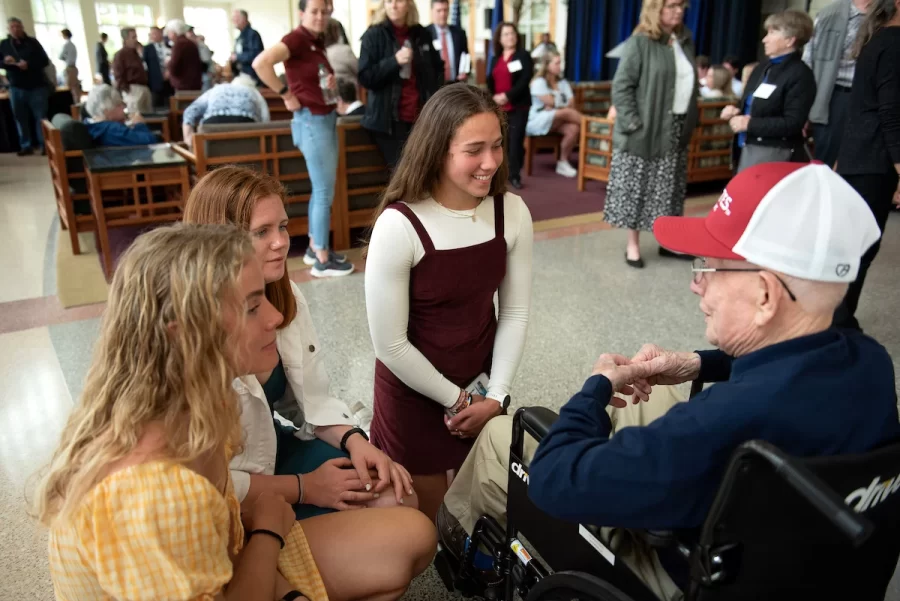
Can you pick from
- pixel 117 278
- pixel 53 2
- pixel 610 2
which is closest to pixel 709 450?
pixel 117 278

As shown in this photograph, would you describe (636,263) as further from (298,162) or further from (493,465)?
(493,465)

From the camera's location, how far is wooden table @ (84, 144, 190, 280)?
381 centimetres

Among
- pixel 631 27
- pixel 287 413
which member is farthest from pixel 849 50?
pixel 631 27

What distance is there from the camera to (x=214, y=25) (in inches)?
694

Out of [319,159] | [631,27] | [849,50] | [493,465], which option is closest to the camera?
[493,465]

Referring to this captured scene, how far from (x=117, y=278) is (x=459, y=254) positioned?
0.82 metres

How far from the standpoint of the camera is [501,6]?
10.1 meters

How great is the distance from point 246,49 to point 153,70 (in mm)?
1203

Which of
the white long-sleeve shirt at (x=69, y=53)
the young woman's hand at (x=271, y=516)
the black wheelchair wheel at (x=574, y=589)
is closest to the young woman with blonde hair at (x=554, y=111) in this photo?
the young woman's hand at (x=271, y=516)

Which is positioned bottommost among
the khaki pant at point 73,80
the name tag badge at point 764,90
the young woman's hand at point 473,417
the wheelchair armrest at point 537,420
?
the young woman's hand at point 473,417

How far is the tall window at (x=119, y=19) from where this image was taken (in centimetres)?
1568

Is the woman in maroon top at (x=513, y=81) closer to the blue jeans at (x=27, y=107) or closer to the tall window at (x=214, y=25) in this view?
the blue jeans at (x=27, y=107)

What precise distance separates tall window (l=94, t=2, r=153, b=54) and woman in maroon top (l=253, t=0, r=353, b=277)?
14307 millimetres

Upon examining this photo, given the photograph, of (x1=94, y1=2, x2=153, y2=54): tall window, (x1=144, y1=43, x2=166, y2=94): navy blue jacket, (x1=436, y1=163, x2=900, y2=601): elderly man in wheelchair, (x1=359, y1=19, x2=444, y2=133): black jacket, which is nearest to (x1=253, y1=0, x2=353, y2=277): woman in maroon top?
(x1=359, y1=19, x2=444, y2=133): black jacket
